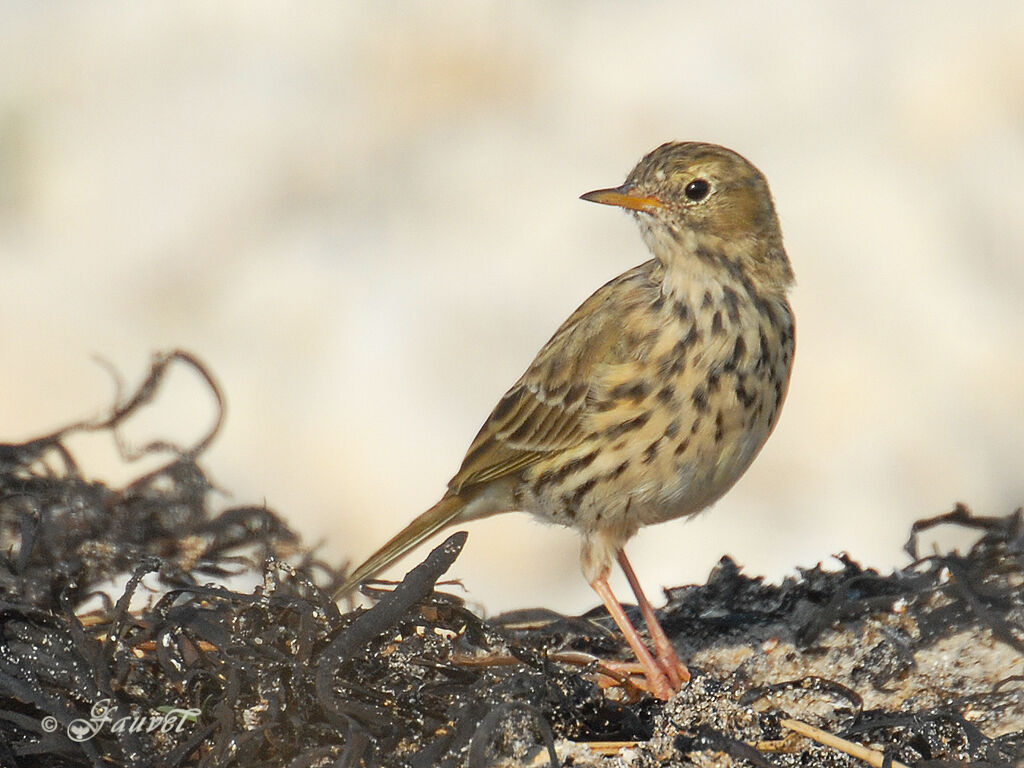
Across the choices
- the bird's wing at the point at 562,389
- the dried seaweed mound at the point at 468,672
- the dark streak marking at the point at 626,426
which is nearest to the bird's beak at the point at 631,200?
the bird's wing at the point at 562,389

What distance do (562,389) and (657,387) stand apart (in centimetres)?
44

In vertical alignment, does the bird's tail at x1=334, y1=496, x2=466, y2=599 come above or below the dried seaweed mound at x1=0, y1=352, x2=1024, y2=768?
above

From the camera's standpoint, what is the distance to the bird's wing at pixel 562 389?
5.34m

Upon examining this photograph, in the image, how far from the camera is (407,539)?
553 cm

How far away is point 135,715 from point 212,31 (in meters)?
6.08

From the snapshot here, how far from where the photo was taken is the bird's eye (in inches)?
208

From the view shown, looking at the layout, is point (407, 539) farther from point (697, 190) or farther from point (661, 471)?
point (697, 190)

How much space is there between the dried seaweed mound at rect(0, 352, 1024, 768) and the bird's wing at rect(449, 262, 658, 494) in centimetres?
52

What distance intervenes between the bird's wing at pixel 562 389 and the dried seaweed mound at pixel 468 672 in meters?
0.52

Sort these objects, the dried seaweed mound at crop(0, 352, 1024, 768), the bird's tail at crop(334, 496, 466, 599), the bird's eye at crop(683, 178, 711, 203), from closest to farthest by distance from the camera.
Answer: the dried seaweed mound at crop(0, 352, 1024, 768), the bird's eye at crop(683, 178, 711, 203), the bird's tail at crop(334, 496, 466, 599)

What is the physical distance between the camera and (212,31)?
9.72 m

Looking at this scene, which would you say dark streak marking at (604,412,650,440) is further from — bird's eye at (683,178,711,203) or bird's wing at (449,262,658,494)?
bird's eye at (683,178,711,203)

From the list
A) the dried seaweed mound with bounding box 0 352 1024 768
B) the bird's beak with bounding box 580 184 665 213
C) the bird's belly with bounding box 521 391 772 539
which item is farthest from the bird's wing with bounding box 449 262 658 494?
the dried seaweed mound with bounding box 0 352 1024 768

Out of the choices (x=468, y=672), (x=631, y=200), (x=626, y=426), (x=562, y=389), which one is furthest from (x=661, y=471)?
(x=468, y=672)
